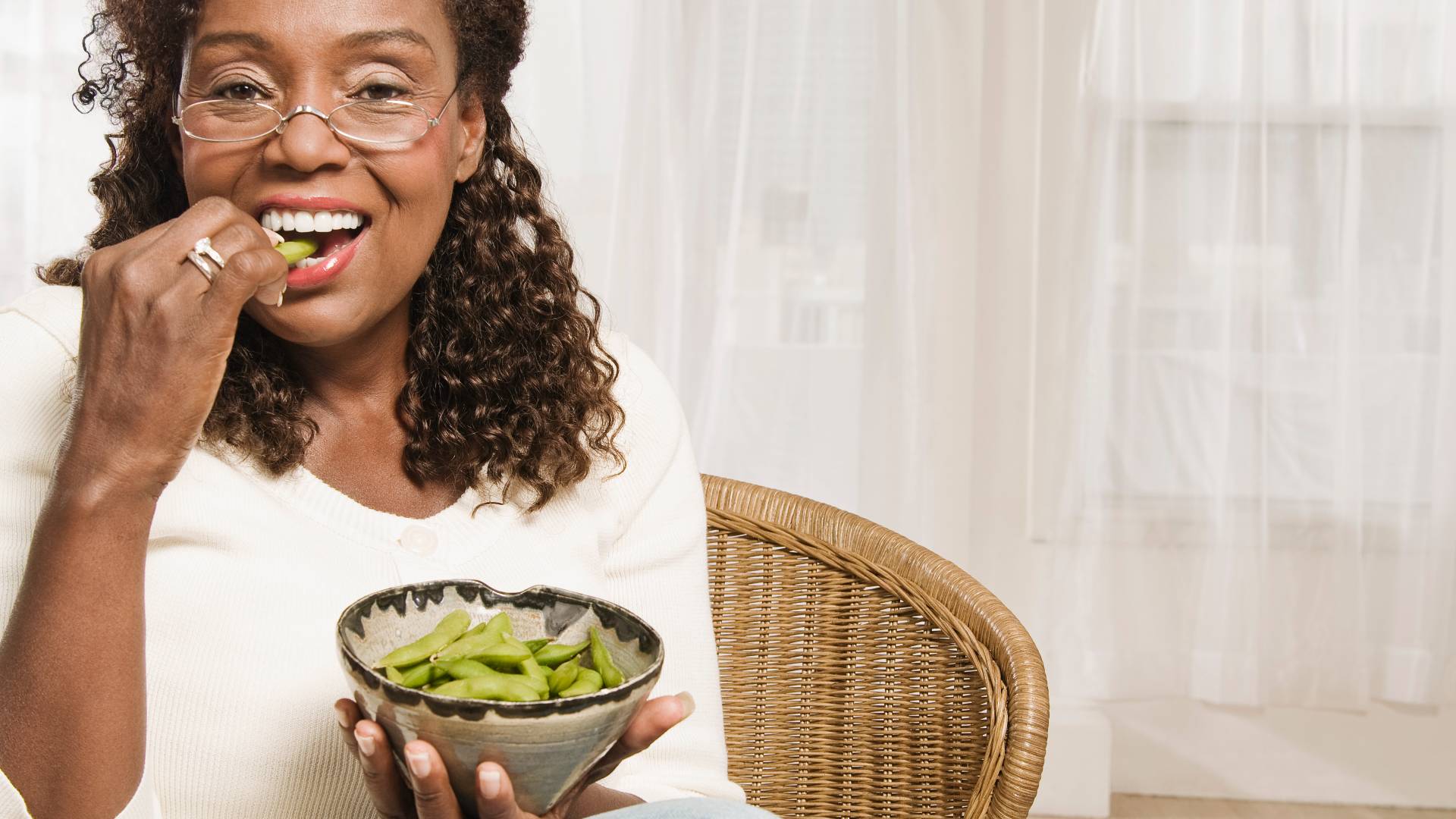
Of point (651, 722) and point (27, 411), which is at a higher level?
point (27, 411)

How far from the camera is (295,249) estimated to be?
1048mm

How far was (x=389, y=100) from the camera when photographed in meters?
1.15

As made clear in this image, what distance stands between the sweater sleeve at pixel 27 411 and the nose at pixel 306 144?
24 centimetres

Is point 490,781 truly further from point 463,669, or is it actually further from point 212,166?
point 212,166

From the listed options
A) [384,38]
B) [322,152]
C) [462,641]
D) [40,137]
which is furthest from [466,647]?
[40,137]

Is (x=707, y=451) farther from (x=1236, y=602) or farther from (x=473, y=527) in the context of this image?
(x=473, y=527)

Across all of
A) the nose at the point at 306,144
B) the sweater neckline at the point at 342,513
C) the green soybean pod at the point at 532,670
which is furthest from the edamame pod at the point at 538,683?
the nose at the point at 306,144

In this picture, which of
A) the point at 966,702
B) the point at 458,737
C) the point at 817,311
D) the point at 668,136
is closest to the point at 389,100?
the point at 458,737

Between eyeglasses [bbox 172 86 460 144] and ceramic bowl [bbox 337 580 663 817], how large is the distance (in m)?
0.41

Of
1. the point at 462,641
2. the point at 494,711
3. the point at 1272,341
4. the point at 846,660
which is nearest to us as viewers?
the point at 494,711

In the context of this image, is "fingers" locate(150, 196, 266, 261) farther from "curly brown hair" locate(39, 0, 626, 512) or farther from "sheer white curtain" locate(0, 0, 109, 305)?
"sheer white curtain" locate(0, 0, 109, 305)

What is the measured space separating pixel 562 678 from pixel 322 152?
1.66 ft

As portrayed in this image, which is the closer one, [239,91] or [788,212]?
[239,91]

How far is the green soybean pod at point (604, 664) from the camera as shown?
863 mm
